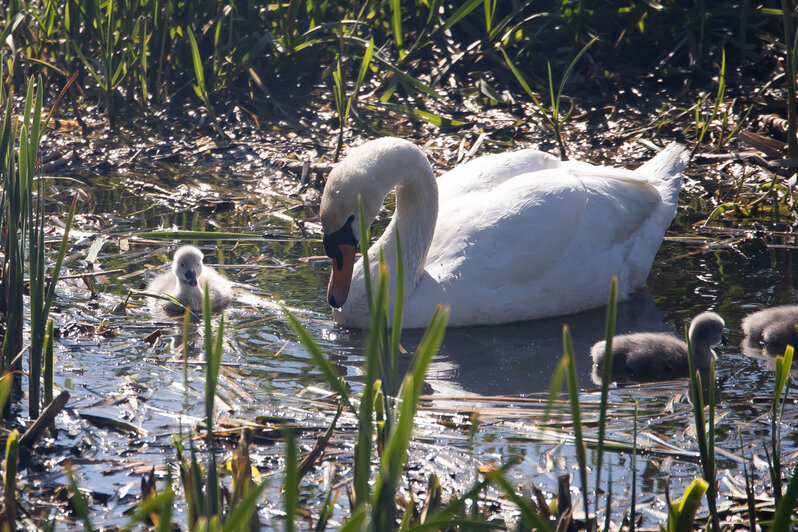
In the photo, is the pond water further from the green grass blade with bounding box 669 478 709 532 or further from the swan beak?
the green grass blade with bounding box 669 478 709 532

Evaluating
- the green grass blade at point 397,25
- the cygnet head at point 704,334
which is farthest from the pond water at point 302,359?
the green grass blade at point 397,25

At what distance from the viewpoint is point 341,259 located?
15.5 ft

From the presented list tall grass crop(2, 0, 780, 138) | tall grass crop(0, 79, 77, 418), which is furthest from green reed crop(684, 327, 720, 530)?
tall grass crop(2, 0, 780, 138)

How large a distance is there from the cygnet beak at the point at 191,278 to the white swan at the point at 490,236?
0.67 metres

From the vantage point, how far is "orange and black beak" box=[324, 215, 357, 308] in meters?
4.66

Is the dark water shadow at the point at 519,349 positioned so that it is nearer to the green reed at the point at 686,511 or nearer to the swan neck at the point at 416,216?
the swan neck at the point at 416,216

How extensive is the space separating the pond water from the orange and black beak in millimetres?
221

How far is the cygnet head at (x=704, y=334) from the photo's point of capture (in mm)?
4281

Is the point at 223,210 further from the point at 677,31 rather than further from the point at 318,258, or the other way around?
the point at 677,31

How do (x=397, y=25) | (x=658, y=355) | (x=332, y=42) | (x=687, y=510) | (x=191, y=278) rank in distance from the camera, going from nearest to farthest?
(x=687, y=510) → (x=658, y=355) → (x=191, y=278) → (x=397, y=25) → (x=332, y=42)

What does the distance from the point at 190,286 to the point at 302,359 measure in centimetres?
87

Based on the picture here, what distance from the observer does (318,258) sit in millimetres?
5641

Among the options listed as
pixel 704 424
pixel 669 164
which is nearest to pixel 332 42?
pixel 669 164

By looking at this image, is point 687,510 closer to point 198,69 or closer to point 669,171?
point 669,171
